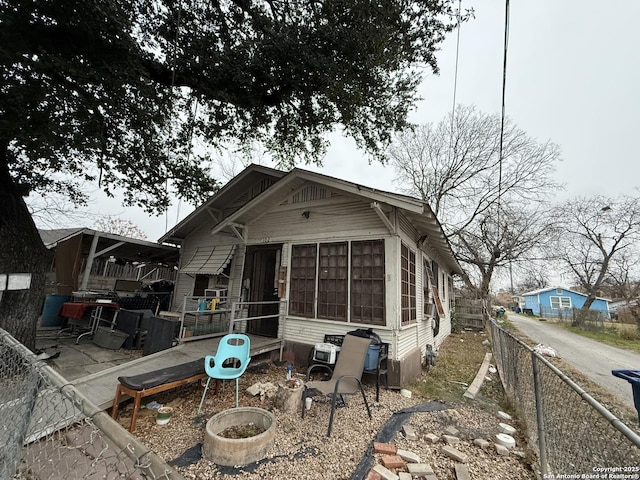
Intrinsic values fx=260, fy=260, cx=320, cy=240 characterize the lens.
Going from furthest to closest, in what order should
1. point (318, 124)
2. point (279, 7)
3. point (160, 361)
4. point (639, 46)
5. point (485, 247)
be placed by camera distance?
point (485, 247)
point (318, 124)
point (279, 7)
point (160, 361)
point (639, 46)

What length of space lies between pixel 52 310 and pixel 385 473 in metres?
10.3

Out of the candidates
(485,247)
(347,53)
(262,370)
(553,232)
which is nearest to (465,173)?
(485,247)

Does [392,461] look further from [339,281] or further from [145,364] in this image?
[145,364]

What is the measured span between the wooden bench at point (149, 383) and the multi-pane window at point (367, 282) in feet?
9.83

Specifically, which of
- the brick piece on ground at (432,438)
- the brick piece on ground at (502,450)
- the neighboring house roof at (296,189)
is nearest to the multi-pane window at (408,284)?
the neighboring house roof at (296,189)

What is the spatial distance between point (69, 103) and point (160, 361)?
459 cm

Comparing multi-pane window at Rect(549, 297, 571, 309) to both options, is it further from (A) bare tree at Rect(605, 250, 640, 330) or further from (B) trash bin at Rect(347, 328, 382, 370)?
(B) trash bin at Rect(347, 328, 382, 370)

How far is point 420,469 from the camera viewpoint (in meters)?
2.54

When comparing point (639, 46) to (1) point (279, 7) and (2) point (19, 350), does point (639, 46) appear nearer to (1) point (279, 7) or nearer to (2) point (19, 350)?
(1) point (279, 7)

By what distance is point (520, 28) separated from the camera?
172 inches

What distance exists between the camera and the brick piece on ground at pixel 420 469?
2.49m

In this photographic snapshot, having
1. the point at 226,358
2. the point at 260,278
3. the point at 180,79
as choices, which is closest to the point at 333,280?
the point at 260,278

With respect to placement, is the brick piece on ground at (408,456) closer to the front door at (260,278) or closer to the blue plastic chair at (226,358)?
the blue plastic chair at (226,358)

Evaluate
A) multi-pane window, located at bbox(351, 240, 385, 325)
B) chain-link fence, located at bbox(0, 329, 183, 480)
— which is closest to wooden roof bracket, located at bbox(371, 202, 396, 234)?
multi-pane window, located at bbox(351, 240, 385, 325)
